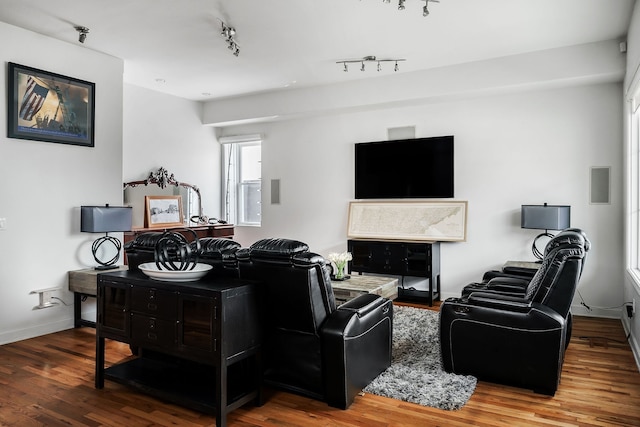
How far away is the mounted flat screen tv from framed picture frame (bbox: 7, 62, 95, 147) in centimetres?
357

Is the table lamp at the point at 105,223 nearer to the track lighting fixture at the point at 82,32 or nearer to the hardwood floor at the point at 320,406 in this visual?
the hardwood floor at the point at 320,406

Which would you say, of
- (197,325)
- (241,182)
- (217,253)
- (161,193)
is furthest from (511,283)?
(241,182)

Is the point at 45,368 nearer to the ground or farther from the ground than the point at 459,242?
nearer to the ground

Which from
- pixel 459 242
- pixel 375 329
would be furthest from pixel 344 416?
pixel 459 242

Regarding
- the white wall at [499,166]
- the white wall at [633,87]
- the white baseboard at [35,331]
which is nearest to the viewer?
the white wall at [633,87]

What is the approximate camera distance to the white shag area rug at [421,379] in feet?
9.31

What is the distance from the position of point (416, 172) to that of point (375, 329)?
11.6 ft

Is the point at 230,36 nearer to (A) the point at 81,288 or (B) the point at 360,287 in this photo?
(B) the point at 360,287

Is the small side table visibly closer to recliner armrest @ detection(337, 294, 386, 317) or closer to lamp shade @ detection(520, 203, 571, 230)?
recliner armrest @ detection(337, 294, 386, 317)

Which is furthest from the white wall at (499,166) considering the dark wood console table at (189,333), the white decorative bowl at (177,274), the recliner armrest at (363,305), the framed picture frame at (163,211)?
the white decorative bowl at (177,274)

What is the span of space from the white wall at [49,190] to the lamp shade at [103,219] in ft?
0.82

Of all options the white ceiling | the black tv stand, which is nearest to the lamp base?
the black tv stand

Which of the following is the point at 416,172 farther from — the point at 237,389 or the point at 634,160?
the point at 237,389

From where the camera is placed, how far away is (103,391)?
9.77 feet
